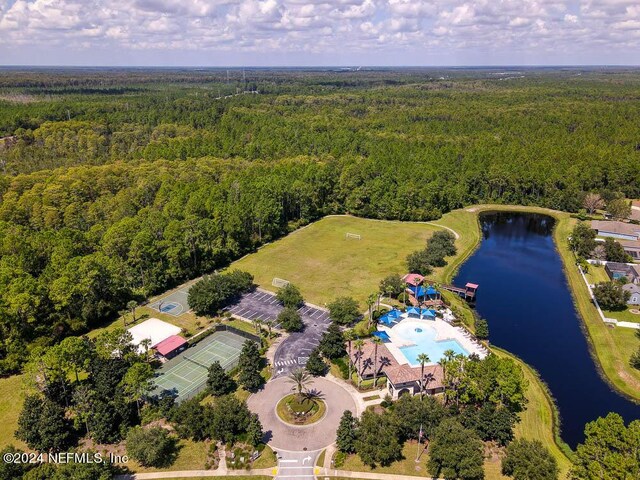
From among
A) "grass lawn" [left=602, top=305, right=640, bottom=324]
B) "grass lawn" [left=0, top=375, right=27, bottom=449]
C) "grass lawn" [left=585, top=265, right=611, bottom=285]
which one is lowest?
"grass lawn" [left=585, top=265, right=611, bottom=285]

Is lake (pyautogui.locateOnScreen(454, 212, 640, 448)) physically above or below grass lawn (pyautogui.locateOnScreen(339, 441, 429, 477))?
below

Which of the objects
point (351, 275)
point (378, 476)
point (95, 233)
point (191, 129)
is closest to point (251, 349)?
point (378, 476)

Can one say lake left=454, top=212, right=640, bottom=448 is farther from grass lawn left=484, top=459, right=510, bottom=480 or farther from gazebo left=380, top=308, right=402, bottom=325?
gazebo left=380, top=308, right=402, bottom=325

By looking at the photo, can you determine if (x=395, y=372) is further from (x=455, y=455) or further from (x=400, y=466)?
(x=455, y=455)

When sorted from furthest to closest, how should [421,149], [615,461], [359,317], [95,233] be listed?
[421,149] < [95,233] < [359,317] < [615,461]

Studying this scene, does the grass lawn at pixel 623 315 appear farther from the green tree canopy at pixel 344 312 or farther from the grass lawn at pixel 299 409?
the grass lawn at pixel 299 409

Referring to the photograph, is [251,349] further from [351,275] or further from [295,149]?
[295,149]

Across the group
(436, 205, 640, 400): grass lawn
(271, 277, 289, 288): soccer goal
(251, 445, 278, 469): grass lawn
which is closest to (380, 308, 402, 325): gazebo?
(436, 205, 640, 400): grass lawn
